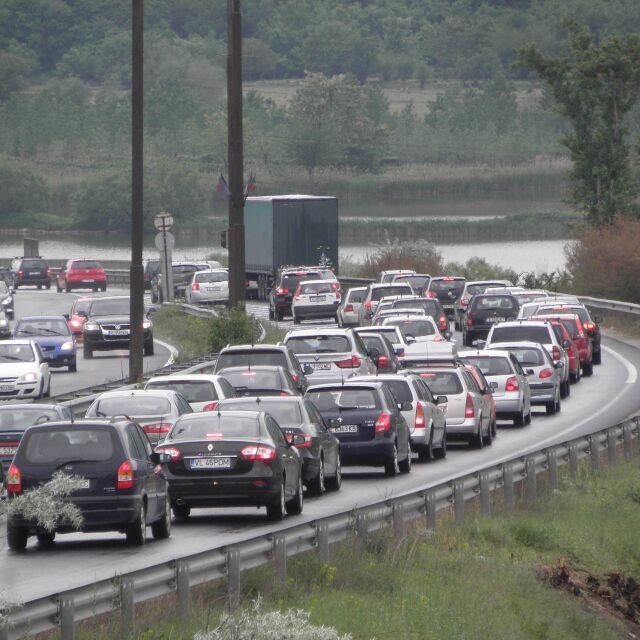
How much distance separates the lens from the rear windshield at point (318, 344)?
3462cm

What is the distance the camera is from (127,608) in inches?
456

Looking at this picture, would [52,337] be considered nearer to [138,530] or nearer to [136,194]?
[136,194]

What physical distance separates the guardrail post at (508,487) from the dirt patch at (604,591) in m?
2.21

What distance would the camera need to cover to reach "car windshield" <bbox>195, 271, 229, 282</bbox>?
69.8 m

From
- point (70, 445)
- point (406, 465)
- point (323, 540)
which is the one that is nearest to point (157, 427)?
point (406, 465)

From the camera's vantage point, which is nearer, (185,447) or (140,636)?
(140,636)

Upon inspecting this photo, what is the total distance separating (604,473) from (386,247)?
67686 mm

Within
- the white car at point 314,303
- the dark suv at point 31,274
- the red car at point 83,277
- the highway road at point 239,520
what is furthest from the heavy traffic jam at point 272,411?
the dark suv at point 31,274

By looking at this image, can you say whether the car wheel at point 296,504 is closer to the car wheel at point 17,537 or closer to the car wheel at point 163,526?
the car wheel at point 163,526

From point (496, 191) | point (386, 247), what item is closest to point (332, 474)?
point (386, 247)

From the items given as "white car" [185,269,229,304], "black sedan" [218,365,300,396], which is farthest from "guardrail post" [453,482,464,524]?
"white car" [185,269,229,304]

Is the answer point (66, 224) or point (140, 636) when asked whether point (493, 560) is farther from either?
point (66, 224)

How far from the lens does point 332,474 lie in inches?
926

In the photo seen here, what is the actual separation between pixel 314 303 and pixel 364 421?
3525 cm
